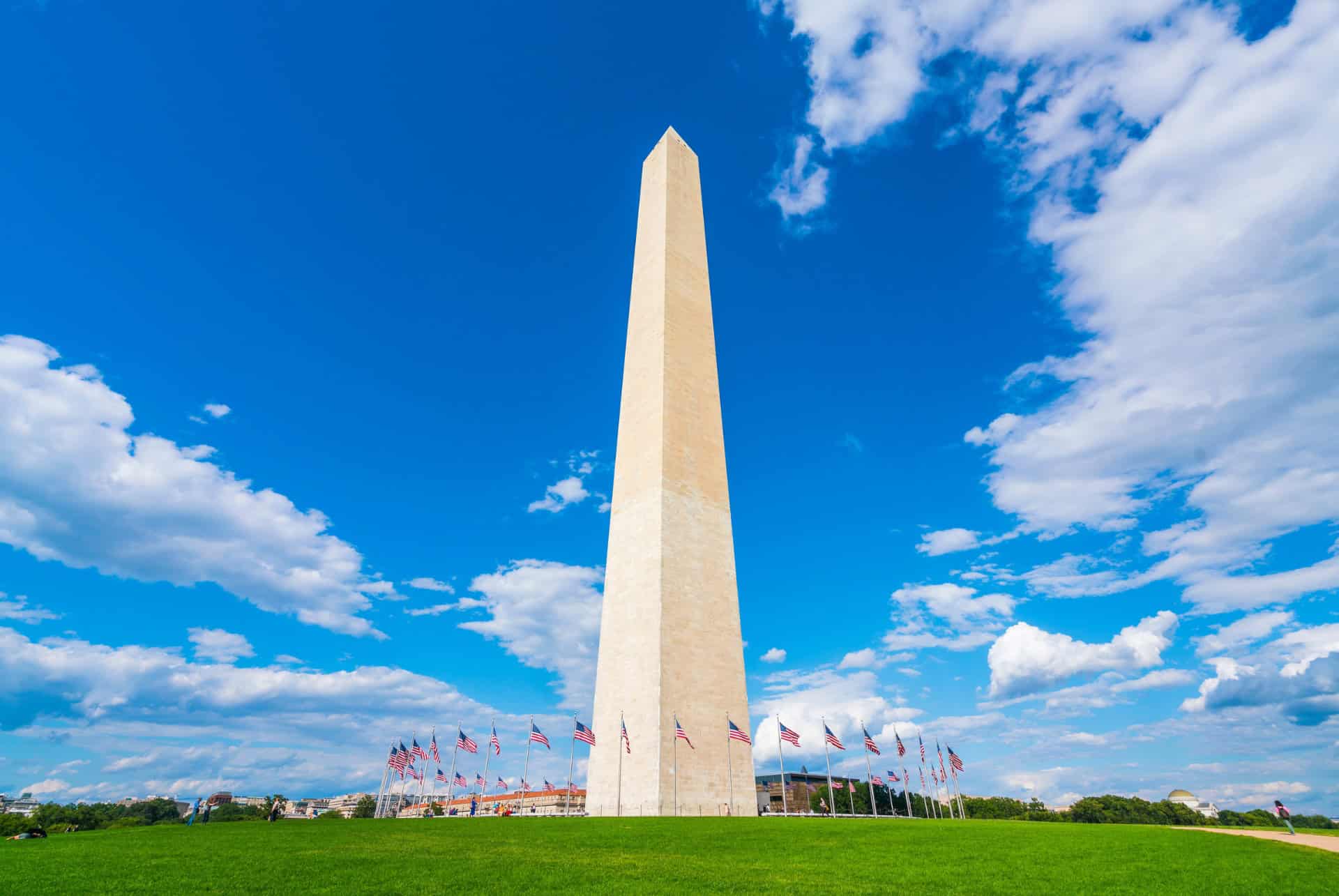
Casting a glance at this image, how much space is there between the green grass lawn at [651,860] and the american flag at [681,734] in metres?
7.68

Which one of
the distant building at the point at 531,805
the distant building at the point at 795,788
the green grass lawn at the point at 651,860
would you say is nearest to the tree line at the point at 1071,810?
the distant building at the point at 795,788

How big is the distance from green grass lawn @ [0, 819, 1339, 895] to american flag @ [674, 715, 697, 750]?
768cm

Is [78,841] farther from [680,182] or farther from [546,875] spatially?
[680,182]

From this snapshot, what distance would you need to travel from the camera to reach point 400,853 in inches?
566

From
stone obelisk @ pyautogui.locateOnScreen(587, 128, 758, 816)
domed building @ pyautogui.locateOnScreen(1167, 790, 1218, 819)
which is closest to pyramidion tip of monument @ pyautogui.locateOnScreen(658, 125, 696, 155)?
stone obelisk @ pyautogui.locateOnScreen(587, 128, 758, 816)

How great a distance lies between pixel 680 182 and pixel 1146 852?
134 feet

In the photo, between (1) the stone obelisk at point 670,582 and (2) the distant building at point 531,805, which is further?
(2) the distant building at point 531,805

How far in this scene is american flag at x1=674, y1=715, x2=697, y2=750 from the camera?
29.2 meters

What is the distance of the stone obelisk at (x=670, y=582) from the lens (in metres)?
30.0

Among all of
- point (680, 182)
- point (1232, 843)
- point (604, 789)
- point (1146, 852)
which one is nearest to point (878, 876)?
point (1146, 852)

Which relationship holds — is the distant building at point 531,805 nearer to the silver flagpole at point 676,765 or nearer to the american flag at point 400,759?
the american flag at point 400,759

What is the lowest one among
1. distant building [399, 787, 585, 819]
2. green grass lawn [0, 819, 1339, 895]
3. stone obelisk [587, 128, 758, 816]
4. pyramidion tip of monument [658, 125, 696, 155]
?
green grass lawn [0, 819, 1339, 895]

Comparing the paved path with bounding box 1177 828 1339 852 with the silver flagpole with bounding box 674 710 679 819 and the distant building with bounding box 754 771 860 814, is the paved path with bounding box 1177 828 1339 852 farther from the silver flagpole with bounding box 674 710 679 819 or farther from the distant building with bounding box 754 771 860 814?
the distant building with bounding box 754 771 860 814

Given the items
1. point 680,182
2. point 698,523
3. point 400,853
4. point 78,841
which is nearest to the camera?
point 400,853
